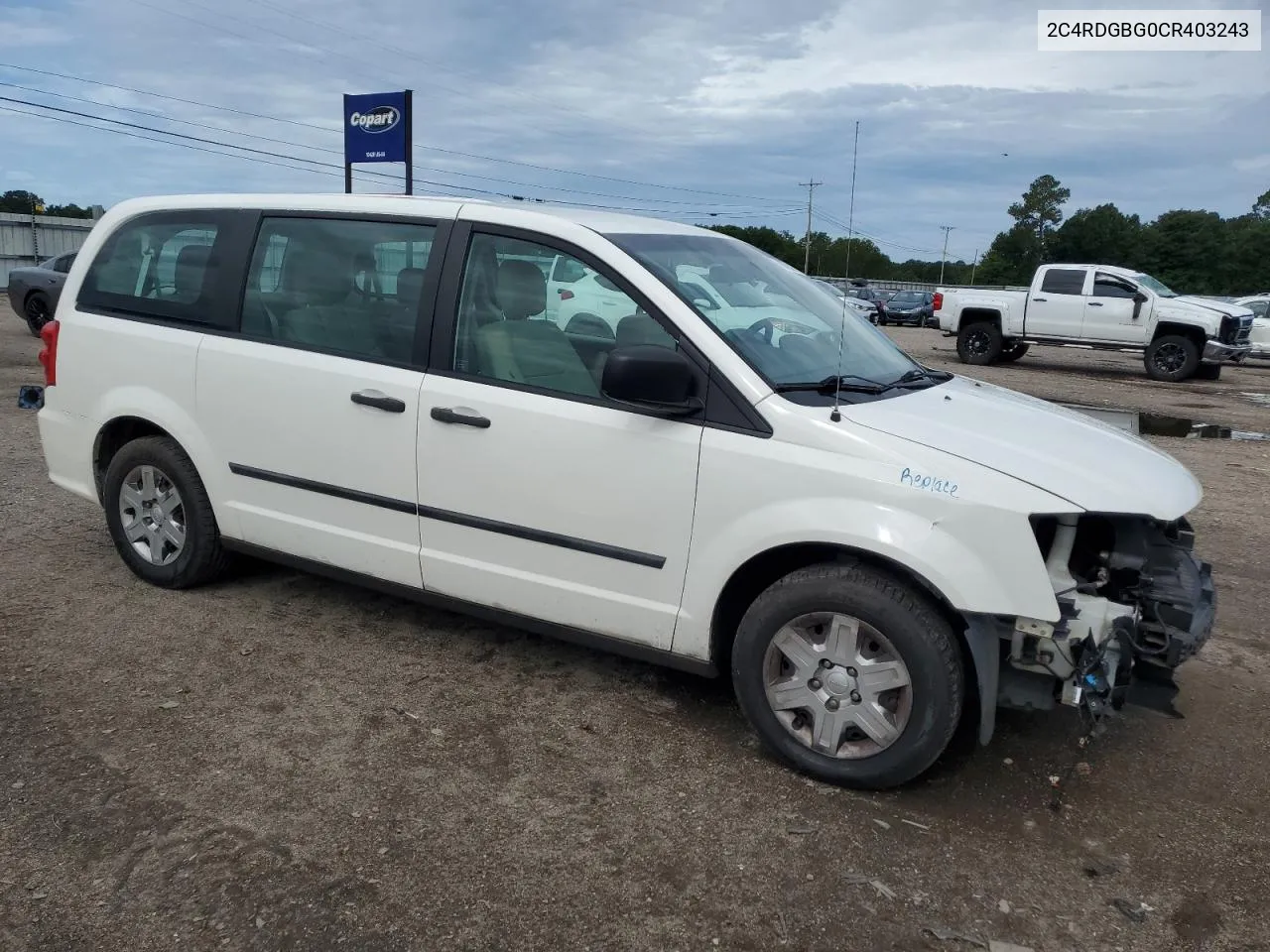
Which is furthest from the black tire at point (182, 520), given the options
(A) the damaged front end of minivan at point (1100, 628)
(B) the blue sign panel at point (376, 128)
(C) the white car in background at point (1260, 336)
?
(C) the white car in background at point (1260, 336)

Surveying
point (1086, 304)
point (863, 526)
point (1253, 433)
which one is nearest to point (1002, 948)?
point (863, 526)

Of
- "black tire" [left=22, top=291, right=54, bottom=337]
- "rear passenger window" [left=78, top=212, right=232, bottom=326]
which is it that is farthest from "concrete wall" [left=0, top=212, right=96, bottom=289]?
"rear passenger window" [left=78, top=212, right=232, bottom=326]

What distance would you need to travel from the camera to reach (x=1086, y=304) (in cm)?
1859

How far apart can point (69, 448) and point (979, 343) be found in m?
17.9

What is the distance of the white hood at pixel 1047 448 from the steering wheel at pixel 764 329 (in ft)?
1.46

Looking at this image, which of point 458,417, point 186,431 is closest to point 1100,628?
point 458,417

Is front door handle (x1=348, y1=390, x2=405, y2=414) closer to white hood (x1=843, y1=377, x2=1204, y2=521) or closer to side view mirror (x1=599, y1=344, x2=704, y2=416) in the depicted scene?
side view mirror (x1=599, y1=344, x2=704, y2=416)

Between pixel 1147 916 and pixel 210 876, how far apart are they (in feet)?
8.31

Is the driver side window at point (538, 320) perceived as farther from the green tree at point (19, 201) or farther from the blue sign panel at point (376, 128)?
the green tree at point (19, 201)

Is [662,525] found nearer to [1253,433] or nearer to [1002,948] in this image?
[1002,948]

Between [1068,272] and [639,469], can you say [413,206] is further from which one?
[1068,272]

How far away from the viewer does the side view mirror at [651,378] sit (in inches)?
128

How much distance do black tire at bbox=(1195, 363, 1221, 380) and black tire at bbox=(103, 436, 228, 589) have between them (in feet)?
59.8

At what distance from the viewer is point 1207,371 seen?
61.6 feet
